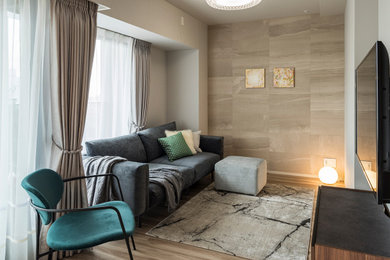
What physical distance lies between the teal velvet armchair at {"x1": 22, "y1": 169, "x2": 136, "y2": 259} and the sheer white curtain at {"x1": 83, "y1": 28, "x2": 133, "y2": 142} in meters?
1.44

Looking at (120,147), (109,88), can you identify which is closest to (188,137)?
(120,147)

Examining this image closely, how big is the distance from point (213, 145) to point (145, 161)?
121cm

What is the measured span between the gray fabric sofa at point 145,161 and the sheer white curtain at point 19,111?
77 cm

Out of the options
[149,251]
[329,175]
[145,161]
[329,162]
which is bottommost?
[149,251]

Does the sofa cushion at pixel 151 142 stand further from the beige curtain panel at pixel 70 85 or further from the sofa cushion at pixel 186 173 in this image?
the beige curtain panel at pixel 70 85

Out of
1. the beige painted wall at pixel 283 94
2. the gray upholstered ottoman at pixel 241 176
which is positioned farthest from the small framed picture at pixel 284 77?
the gray upholstered ottoman at pixel 241 176

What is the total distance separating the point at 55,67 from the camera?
2383 millimetres

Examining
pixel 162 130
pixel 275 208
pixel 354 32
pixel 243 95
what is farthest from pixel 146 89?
pixel 354 32

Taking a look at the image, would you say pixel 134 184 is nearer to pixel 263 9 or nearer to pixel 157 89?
pixel 157 89

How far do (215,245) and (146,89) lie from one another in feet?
8.69

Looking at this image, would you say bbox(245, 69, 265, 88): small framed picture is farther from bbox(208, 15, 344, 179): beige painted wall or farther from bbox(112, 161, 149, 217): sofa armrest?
bbox(112, 161, 149, 217): sofa armrest

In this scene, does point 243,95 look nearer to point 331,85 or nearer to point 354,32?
point 331,85

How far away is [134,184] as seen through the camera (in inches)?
104

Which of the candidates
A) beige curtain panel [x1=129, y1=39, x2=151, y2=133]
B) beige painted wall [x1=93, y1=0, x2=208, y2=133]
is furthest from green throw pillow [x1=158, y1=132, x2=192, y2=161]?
beige painted wall [x1=93, y1=0, x2=208, y2=133]
